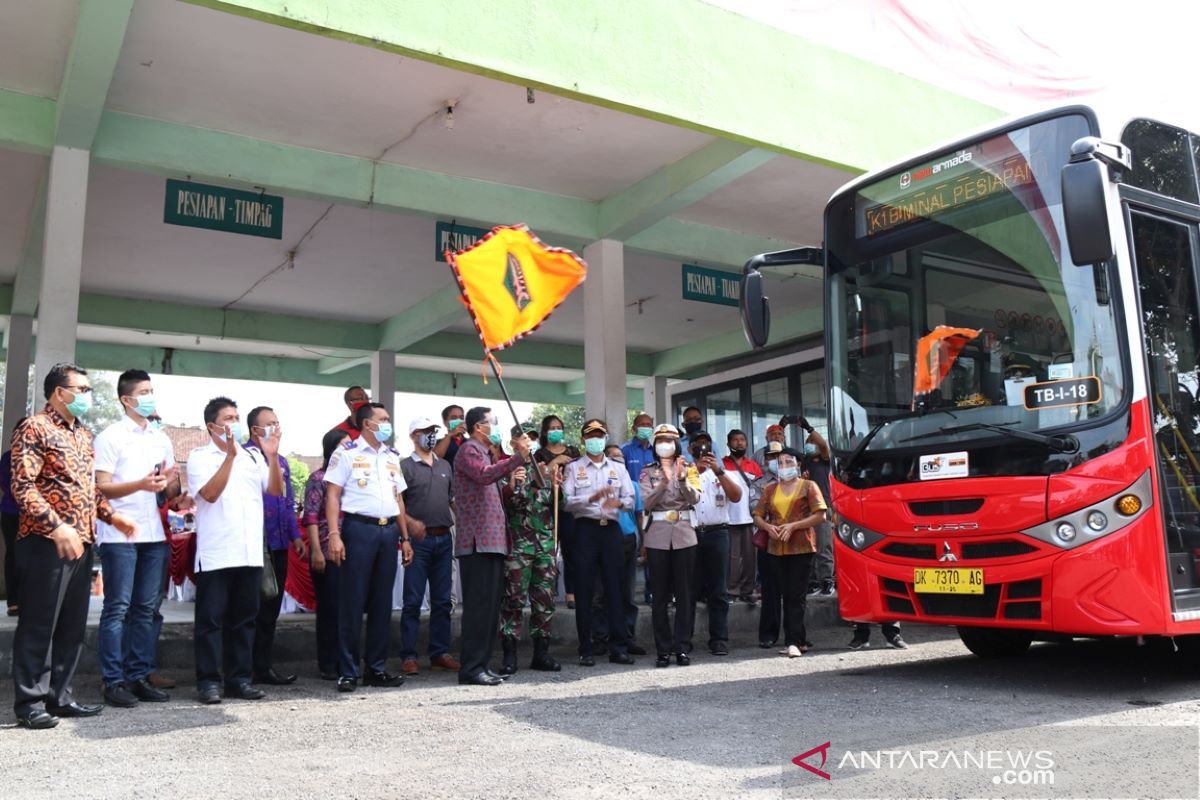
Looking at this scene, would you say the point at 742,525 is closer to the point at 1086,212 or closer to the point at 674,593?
the point at 674,593

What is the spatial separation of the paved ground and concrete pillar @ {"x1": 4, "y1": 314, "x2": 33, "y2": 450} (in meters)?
8.04

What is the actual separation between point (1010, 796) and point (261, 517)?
4.64 meters

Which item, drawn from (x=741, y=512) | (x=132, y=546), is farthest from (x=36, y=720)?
(x=741, y=512)

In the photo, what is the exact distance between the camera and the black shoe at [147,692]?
20.3 ft

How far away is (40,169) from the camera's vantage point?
10656 millimetres

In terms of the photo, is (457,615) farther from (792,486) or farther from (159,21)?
(159,21)

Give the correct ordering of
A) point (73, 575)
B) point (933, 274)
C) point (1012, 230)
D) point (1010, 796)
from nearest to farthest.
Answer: point (1010, 796)
point (73, 575)
point (1012, 230)
point (933, 274)

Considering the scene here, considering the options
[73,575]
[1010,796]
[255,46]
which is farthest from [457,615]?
[1010,796]

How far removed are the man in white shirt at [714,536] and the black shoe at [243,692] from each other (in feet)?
12.6

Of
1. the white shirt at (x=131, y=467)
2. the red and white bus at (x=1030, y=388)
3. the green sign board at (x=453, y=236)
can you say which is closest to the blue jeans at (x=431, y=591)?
the white shirt at (x=131, y=467)

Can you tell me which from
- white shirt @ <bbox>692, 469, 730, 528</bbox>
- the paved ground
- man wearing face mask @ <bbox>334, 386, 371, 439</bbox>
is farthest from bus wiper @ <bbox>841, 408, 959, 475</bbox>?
man wearing face mask @ <bbox>334, 386, 371, 439</bbox>

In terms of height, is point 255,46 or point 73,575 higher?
point 255,46

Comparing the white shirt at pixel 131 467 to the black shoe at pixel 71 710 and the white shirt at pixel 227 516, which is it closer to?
the white shirt at pixel 227 516

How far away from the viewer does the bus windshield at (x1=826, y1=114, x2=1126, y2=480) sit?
5.70 m
